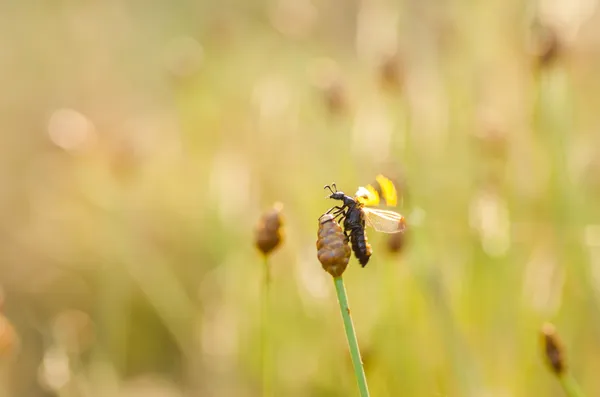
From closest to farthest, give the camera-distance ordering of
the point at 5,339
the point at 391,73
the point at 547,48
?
the point at 5,339 < the point at 547,48 < the point at 391,73

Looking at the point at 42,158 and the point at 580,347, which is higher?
the point at 42,158

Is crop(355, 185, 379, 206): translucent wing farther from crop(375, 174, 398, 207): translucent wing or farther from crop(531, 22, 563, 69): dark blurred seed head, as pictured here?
crop(531, 22, 563, 69): dark blurred seed head

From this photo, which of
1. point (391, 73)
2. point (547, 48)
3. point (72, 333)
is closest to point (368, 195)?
point (547, 48)

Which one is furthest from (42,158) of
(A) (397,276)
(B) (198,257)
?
(A) (397,276)

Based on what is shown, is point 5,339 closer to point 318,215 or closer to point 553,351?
point 553,351

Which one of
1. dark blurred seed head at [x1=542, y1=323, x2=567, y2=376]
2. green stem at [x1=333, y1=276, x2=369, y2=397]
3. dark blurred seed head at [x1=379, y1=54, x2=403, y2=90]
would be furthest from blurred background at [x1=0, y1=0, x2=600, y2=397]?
green stem at [x1=333, y1=276, x2=369, y2=397]

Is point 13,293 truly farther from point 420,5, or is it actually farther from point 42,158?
point 420,5

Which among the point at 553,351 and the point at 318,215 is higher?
the point at 318,215
